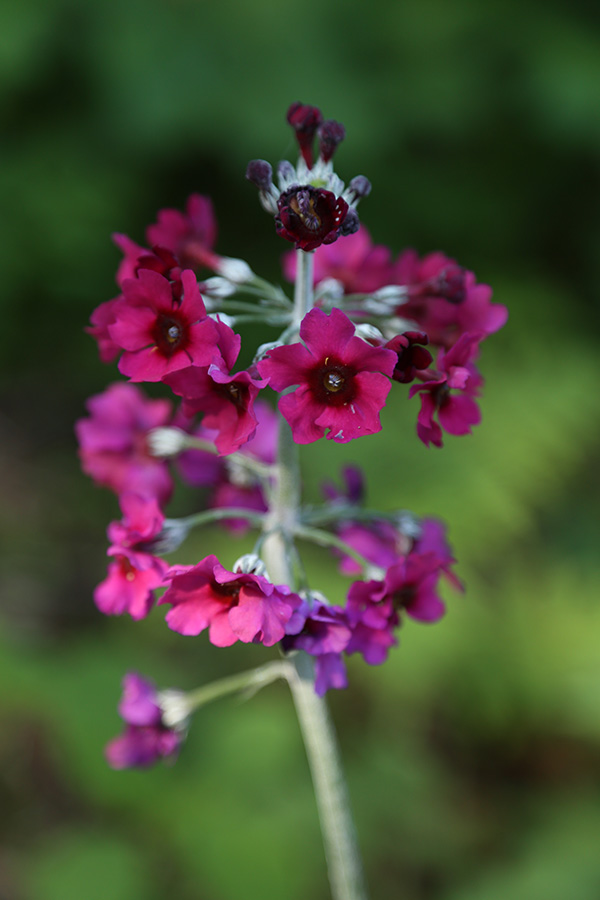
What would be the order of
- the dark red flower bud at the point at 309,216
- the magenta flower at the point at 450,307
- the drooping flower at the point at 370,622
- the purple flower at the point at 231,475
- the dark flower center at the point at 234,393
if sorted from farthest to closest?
1. the purple flower at the point at 231,475
2. the magenta flower at the point at 450,307
3. the drooping flower at the point at 370,622
4. the dark flower center at the point at 234,393
5. the dark red flower bud at the point at 309,216

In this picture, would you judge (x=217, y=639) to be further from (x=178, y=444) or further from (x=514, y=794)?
(x=514, y=794)

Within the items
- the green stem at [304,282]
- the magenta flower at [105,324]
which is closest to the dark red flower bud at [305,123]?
the green stem at [304,282]

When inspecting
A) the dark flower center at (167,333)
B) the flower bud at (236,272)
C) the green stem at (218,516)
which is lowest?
the green stem at (218,516)

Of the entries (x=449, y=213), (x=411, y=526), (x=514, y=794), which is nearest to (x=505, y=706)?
(x=514, y=794)

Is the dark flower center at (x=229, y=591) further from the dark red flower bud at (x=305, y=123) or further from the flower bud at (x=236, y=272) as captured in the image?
the dark red flower bud at (x=305, y=123)

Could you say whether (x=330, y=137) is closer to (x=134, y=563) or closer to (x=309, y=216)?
(x=309, y=216)

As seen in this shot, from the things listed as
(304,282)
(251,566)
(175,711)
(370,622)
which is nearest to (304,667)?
(370,622)

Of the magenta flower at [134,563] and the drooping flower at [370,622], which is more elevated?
the magenta flower at [134,563]
